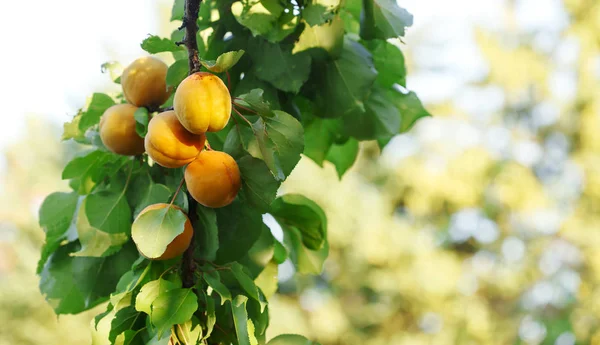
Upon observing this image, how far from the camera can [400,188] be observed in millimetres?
5375

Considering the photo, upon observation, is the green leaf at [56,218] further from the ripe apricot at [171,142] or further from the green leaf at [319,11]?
the green leaf at [319,11]

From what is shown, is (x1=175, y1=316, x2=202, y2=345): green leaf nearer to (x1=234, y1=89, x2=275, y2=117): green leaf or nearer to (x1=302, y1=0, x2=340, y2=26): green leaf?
(x1=234, y1=89, x2=275, y2=117): green leaf

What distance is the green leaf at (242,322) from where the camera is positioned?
1.51 ft

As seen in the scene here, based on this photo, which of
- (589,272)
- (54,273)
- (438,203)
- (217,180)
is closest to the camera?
(217,180)

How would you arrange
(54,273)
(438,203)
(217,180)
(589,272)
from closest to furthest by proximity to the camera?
1. (217,180)
2. (54,273)
3. (589,272)
4. (438,203)

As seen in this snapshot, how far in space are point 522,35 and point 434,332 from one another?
2.75 metres

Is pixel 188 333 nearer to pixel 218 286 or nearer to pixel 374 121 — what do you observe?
pixel 218 286

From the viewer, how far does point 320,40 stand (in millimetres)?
602

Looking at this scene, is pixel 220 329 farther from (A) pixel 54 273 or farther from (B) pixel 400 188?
(B) pixel 400 188

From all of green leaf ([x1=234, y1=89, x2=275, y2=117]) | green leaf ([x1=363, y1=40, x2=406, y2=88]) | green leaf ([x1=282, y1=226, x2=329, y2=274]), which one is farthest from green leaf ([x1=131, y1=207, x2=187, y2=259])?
green leaf ([x1=363, y1=40, x2=406, y2=88])

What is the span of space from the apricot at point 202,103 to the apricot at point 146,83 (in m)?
0.10

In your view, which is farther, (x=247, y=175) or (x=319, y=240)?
(x=319, y=240)

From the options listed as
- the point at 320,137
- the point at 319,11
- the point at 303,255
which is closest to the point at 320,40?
the point at 319,11

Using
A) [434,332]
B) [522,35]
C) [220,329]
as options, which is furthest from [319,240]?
[522,35]
